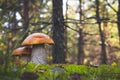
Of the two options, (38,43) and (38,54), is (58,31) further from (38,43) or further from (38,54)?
(38,43)

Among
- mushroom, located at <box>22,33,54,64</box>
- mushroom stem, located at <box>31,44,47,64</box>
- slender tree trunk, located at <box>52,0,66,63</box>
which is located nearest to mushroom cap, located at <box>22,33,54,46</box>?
mushroom, located at <box>22,33,54,64</box>

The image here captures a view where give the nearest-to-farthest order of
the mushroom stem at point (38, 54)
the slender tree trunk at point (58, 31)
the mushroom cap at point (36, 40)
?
the mushroom cap at point (36, 40)
the mushroom stem at point (38, 54)
the slender tree trunk at point (58, 31)

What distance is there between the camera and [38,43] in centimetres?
506

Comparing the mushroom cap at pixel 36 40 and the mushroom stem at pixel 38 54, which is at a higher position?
the mushroom cap at pixel 36 40

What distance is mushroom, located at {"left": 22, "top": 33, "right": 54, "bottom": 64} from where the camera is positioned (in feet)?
16.4

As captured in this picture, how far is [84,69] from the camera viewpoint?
4.07m

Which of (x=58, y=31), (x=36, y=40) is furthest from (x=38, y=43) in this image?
(x=58, y=31)

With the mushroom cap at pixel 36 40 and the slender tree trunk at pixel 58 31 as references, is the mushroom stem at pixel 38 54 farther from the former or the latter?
the slender tree trunk at pixel 58 31

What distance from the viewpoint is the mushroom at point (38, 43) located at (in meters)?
5.01

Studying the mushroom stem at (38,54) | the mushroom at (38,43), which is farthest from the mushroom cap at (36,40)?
the mushroom stem at (38,54)

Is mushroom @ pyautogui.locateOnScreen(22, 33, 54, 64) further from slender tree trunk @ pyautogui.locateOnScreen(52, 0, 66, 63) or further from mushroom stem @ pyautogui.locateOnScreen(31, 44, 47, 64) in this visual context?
slender tree trunk @ pyautogui.locateOnScreen(52, 0, 66, 63)

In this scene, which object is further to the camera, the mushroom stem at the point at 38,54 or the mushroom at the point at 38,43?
the mushroom stem at the point at 38,54

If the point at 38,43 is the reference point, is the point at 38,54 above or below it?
below

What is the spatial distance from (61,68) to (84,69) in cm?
34
